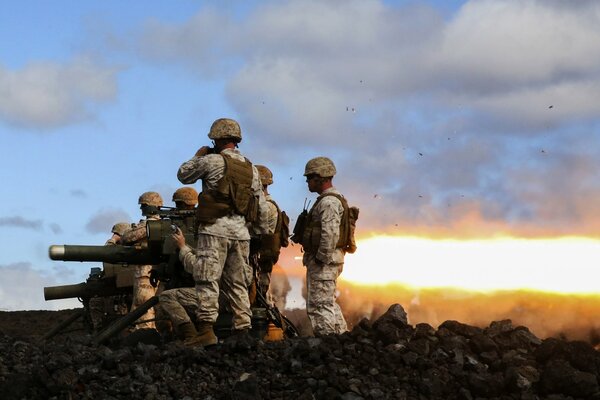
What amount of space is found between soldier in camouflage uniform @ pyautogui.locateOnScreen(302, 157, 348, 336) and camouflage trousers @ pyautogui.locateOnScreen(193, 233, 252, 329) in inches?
60.8

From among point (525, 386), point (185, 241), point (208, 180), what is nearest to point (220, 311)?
point (185, 241)

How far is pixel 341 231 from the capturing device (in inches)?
557

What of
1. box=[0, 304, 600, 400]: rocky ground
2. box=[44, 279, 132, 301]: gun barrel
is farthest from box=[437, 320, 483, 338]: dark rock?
box=[44, 279, 132, 301]: gun barrel

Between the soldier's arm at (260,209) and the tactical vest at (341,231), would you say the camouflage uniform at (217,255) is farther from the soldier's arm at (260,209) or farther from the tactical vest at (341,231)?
the tactical vest at (341,231)

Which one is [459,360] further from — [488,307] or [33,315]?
[33,315]

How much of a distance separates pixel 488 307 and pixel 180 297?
1149cm

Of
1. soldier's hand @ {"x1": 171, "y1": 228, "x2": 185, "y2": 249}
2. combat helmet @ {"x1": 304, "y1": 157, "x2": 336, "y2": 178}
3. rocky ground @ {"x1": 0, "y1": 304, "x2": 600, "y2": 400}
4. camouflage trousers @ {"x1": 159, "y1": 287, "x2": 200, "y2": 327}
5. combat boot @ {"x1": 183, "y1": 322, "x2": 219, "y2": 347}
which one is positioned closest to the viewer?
rocky ground @ {"x1": 0, "y1": 304, "x2": 600, "y2": 400}

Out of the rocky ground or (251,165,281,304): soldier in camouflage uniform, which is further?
(251,165,281,304): soldier in camouflage uniform

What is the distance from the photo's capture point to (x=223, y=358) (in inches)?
440

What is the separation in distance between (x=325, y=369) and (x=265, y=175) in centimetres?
598

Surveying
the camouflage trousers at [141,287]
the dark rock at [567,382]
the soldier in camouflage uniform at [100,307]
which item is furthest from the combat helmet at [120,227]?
the dark rock at [567,382]

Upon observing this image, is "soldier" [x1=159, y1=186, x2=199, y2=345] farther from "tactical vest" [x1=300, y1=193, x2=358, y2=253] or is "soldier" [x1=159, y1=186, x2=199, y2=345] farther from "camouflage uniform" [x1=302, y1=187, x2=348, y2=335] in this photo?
"tactical vest" [x1=300, y1=193, x2=358, y2=253]

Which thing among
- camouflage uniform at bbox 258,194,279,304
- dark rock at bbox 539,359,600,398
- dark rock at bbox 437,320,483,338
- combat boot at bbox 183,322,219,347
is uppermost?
camouflage uniform at bbox 258,194,279,304

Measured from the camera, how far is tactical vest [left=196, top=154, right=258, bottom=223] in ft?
40.3
